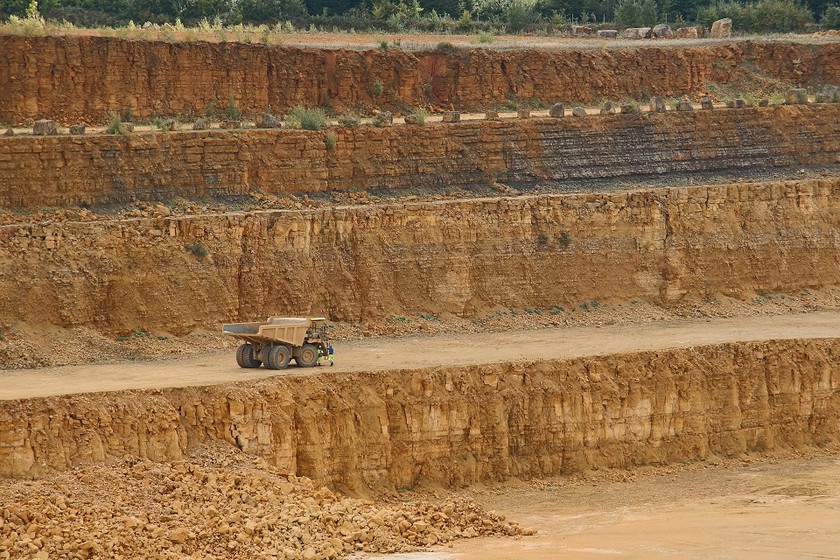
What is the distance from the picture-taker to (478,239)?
44375mm

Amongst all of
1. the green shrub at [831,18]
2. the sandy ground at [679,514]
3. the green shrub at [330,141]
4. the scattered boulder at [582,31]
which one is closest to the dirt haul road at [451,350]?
the sandy ground at [679,514]

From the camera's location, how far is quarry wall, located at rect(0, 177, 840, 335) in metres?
39.6

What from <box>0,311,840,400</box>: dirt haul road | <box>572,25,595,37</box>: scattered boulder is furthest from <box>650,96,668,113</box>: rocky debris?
<box>572,25,595,37</box>: scattered boulder

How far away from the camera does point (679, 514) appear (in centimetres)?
3481

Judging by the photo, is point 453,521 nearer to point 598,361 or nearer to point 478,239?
point 598,361

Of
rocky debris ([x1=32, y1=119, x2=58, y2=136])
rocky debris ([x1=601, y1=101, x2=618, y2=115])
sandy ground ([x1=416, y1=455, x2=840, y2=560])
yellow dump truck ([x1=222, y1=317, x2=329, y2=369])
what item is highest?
rocky debris ([x1=32, y1=119, x2=58, y2=136])

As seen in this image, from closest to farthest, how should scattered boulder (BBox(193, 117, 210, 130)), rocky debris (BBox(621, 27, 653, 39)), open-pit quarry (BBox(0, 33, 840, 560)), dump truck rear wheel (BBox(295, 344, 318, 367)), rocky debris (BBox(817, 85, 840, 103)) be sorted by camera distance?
1. open-pit quarry (BBox(0, 33, 840, 560))
2. dump truck rear wheel (BBox(295, 344, 318, 367))
3. scattered boulder (BBox(193, 117, 210, 130))
4. rocky debris (BBox(817, 85, 840, 103))
5. rocky debris (BBox(621, 27, 653, 39))

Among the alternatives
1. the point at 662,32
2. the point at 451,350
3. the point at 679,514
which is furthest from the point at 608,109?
the point at 679,514

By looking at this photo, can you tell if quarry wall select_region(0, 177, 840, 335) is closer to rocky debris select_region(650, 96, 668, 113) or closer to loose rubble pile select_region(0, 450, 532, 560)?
rocky debris select_region(650, 96, 668, 113)

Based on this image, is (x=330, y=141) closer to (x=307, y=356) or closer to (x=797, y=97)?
(x=307, y=356)

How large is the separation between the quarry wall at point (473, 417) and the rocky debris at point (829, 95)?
14.8 meters

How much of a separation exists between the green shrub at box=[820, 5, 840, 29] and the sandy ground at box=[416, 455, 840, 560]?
32.5 m

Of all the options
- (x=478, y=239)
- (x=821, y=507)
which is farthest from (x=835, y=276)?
(x=821, y=507)

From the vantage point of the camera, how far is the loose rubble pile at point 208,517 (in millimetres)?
29250
